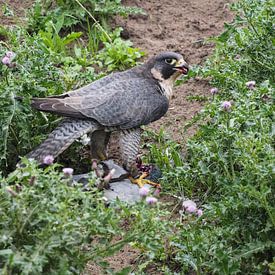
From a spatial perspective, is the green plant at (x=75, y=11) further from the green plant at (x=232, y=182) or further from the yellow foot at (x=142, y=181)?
the yellow foot at (x=142, y=181)

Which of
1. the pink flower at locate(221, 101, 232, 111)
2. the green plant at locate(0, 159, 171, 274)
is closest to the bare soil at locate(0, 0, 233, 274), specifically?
the pink flower at locate(221, 101, 232, 111)

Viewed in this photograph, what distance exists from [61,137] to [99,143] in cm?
56

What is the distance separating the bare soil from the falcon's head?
2.52 ft

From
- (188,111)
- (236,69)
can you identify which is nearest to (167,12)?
(188,111)

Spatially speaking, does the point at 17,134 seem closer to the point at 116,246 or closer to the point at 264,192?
the point at 116,246

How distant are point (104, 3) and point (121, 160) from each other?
7.35ft

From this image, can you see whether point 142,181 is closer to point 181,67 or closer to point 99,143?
point 99,143

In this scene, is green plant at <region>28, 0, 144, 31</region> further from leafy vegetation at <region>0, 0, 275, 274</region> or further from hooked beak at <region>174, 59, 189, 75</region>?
hooked beak at <region>174, 59, 189, 75</region>

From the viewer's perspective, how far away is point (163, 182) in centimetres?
585

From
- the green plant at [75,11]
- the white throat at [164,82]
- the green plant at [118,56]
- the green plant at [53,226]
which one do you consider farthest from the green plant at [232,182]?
the green plant at [75,11]

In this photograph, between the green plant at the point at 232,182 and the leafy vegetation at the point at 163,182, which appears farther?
the green plant at the point at 232,182

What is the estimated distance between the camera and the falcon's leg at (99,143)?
20.8ft

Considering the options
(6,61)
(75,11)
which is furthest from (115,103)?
(75,11)

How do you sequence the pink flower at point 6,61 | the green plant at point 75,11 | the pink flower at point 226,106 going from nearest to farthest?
1. the pink flower at point 226,106
2. the pink flower at point 6,61
3. the green plant at point 75,11
